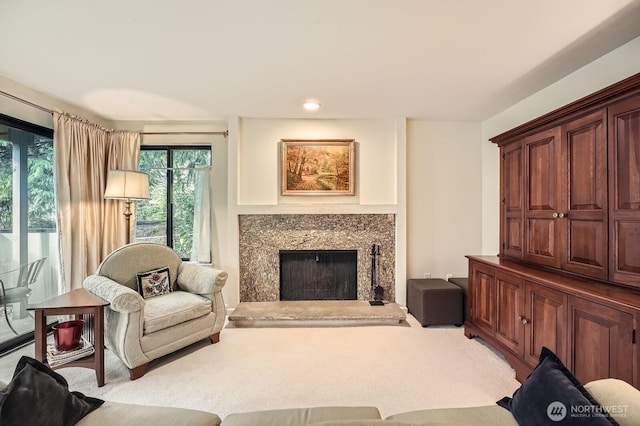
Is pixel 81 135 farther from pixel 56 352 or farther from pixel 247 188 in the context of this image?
pixel 56 352

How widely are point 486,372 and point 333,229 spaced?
2.19 meters

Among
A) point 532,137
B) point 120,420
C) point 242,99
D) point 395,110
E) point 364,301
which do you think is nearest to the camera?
point 120,420

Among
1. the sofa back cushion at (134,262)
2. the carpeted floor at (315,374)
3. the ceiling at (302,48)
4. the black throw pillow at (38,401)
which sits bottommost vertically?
the carpeted floor at (315,374)

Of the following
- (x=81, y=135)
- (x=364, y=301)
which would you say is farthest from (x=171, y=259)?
(x=364, y=301)

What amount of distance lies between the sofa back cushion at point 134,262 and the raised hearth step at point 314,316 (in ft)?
2.90

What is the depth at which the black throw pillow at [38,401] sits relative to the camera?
103 centimetres

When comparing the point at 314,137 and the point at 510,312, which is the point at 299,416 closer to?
the point at 510,312

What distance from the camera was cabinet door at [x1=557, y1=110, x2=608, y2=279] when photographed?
196 cm

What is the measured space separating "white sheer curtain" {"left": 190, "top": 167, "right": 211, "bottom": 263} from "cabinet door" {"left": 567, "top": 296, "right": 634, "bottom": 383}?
365cm

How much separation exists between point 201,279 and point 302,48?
91.1 inches

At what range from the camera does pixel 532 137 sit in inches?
Answer: 100

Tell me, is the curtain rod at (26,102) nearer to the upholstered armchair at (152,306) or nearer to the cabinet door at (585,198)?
the upholstered armchair at (152,306)

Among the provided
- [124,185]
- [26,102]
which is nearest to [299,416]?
[124,185]

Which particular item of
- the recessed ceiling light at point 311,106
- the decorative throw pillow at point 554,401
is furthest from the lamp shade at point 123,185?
the decorative throw pillow at point 554,401
